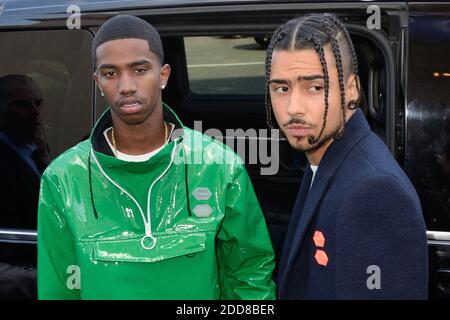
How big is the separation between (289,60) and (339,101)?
14 cm

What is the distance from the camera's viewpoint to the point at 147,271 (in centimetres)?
165

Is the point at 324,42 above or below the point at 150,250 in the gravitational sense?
above

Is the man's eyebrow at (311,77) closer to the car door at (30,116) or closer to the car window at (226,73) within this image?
the car door at (30,116)

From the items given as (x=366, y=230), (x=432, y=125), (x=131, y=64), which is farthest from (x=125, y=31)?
(x=432, y=125)

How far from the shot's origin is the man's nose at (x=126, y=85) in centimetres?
171

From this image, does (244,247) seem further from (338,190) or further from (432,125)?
(432,125)

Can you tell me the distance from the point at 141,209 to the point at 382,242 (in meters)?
0.69

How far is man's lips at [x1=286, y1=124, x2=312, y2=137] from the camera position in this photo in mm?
1421

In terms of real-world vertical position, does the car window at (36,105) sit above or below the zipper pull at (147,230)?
above

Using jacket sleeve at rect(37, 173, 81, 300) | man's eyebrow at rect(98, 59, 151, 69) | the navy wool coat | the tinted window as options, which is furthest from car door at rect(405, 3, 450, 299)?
jacket sleeve at rect(37, 173, 81, 300)

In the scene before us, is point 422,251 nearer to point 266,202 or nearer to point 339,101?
point 339,101

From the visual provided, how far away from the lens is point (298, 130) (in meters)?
1.43

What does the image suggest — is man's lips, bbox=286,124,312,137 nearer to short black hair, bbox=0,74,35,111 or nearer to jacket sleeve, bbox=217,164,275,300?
jacket sleeve, bbox=217,164,275,300

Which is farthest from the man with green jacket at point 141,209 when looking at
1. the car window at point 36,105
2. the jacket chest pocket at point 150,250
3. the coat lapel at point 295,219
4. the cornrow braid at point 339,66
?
the car window at point 36,105
